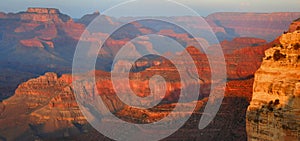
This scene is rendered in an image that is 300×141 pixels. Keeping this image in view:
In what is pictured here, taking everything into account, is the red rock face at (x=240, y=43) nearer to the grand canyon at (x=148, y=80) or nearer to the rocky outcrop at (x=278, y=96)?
the grand canyon at (x=148, y=80)

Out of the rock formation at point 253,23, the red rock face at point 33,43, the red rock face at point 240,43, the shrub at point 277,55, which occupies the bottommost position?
the shrub at point 277,55

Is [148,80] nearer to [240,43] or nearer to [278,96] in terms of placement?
[240,43]

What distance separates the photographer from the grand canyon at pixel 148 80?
11.2 meters

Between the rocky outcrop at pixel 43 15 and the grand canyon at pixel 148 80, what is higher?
the rocky outcrop at pixel 43 15

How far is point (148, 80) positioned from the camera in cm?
5906

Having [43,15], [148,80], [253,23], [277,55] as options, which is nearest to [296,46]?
[277,55]

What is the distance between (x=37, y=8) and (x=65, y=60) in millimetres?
33521

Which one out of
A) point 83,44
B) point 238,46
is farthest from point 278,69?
point 83,44

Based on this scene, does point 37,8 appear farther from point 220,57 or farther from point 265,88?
point 265,88

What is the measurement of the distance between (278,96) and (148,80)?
48.2m

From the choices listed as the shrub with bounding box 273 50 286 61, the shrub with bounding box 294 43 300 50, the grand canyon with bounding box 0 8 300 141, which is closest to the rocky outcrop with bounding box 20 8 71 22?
the grand canyon with bounding box 0 8 300 141

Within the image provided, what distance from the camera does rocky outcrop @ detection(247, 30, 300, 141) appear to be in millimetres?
10648

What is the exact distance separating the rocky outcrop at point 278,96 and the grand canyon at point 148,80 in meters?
0.02

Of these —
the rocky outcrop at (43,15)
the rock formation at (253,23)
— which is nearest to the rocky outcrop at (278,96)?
the rock formation at (253,23)
